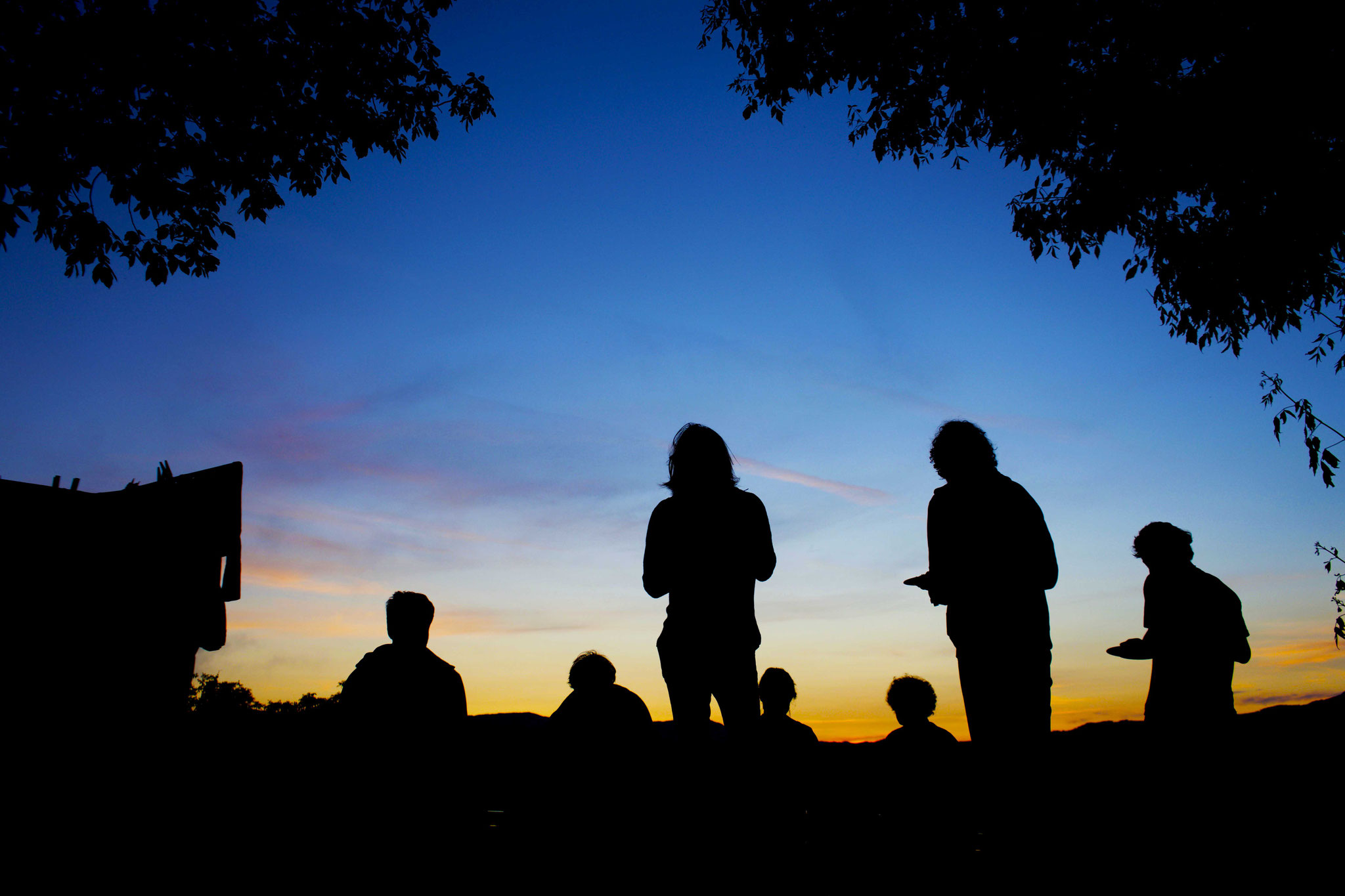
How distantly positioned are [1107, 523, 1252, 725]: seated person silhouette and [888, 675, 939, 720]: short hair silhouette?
1.20 m

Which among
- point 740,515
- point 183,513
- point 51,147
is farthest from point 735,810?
point 51,147

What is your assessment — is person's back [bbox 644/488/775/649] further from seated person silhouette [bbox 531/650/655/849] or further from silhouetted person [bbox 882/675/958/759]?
silhouetted person [bbox 882/675/958/759]

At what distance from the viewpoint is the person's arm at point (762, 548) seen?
10.6ft

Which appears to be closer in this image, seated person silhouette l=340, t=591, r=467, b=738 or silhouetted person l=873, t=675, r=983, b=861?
silhouetted person l=873, t=675, r=983, b=861

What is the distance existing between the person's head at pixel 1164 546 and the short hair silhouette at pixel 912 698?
167 cm

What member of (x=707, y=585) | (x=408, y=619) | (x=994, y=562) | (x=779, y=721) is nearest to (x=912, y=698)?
(x=779, y=721)

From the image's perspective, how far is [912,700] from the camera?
342 cm

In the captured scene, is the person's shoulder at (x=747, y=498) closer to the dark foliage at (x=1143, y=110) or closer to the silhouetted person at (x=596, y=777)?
the silhouetted person at (x=596, y=777)

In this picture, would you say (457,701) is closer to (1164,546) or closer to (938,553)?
(938,553)

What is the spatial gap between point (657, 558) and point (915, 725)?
156cm

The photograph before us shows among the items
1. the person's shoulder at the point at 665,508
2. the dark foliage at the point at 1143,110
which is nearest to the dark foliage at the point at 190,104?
the dark foliage at the point at 1143,110

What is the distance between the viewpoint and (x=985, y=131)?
23.5 feet

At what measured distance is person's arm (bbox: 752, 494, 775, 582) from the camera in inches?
127

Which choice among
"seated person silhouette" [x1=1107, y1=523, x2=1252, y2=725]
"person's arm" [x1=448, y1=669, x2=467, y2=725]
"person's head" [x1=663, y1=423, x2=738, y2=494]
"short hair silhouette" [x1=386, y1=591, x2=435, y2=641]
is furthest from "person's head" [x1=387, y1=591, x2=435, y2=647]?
"seated person silhouette" [x1=1107, y1=523, x2=1252, y2=725]
